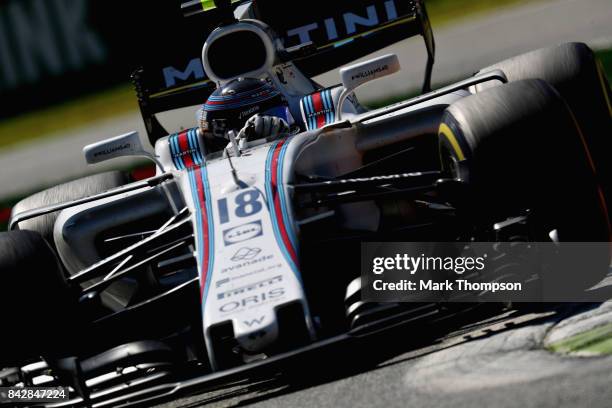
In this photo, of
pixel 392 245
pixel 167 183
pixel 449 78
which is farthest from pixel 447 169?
pixel 449 78

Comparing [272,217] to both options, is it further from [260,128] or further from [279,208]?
[260,128]

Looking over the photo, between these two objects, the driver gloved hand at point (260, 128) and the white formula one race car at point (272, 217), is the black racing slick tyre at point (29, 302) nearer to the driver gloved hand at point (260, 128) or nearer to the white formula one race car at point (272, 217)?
the white formula one race car at point (272, 217)

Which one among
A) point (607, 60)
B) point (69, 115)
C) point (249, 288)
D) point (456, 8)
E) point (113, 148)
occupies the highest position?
point (113, 148)

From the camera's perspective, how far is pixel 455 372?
4.34 m

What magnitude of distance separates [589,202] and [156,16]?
507cm

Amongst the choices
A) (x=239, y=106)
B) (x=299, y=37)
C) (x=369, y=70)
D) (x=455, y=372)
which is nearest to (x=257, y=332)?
(x=455, y=372)

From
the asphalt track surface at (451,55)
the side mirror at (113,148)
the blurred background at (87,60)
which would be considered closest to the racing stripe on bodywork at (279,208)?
the side mirror at (113,148)

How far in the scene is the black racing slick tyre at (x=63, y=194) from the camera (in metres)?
7.36

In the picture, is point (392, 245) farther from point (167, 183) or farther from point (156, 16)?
point (156, 16)

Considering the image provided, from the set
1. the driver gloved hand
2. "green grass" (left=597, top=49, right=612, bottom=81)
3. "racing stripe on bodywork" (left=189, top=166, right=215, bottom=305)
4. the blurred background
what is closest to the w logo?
"racing stripe on bodywork" (left=189, top=166, right=215, bottom=305)

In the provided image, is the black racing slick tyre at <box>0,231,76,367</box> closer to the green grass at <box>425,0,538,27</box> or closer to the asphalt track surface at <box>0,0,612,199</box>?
the asphalt track surface at <box>0,0,612,199</box>

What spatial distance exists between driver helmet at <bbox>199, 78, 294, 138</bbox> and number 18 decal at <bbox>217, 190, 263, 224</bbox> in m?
1.61

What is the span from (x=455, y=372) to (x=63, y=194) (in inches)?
156

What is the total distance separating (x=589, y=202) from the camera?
5.04m
